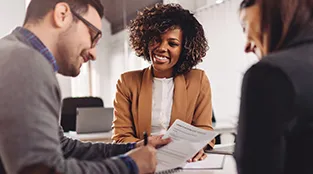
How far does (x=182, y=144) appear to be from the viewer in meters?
1.22

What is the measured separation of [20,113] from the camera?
669 millimetres

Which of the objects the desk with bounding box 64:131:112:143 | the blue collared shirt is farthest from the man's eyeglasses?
the desk with bounding box 64:131:112:143

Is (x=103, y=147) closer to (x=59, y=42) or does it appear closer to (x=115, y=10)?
(x=59, y=42)

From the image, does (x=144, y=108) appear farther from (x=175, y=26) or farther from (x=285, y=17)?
(x=285, y=17)

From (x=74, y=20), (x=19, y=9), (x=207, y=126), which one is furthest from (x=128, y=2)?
(x=74, y=20)

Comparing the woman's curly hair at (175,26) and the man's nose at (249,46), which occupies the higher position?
the woman's curly hair at (175,26)

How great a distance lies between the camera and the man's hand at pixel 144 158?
0.83 m

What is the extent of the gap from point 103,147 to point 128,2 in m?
4.69

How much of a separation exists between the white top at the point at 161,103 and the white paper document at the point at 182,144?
0.33 metres

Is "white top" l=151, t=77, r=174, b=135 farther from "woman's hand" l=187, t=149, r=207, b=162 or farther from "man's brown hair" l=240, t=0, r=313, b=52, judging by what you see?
"man's brown hair" l=240, t=0, r=313, b=52

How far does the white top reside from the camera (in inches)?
62.2

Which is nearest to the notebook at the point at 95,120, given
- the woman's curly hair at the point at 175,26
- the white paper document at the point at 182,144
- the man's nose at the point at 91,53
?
the woman's curly hair at the point at 175,26

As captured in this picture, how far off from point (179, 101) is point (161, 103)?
0.32 ft

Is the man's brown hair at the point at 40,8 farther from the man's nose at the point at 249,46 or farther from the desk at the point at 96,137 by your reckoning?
the desk at the point at 96,137
